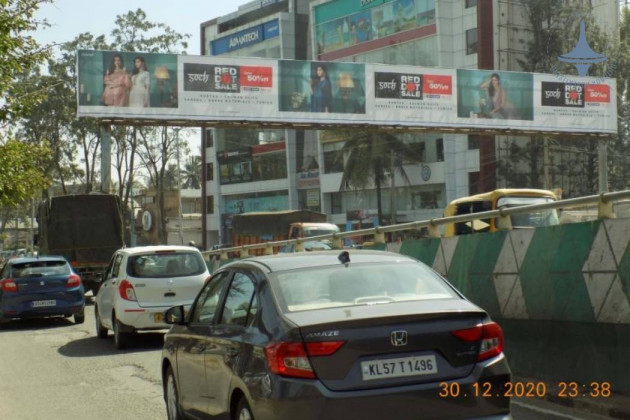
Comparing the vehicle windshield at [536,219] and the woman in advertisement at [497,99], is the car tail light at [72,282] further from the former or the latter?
the woman in advertisement at [497,99]

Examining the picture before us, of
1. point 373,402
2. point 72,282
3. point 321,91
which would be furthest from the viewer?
point 321,91

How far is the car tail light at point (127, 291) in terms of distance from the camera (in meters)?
14.1

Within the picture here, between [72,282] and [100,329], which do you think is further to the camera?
[72,282]

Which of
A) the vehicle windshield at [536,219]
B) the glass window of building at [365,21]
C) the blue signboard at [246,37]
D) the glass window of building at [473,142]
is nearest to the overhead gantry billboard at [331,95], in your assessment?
the glass window of building at [473,142]

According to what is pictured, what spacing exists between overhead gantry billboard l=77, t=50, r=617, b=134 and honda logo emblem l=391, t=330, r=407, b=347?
30173 millimetres

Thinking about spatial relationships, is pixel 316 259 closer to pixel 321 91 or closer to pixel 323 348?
pixel 323 348

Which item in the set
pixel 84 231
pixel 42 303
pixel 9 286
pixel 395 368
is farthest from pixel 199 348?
pixel 84 231

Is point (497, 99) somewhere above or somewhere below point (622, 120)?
above

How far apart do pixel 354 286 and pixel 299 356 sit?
2.70 ft

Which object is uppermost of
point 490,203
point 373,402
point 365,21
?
point 365,21

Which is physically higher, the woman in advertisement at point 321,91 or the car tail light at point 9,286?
the woman in advertisement at point 321,91

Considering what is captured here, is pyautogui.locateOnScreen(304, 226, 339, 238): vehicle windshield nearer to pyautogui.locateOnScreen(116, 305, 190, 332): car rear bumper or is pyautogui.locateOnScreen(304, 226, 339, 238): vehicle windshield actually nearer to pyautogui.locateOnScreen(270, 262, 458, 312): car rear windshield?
pyautogui.locateOnScreen(116, 305, 190, 332): car rear bumper

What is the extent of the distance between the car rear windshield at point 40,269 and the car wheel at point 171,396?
12.6 m

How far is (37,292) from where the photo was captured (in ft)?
62.6
